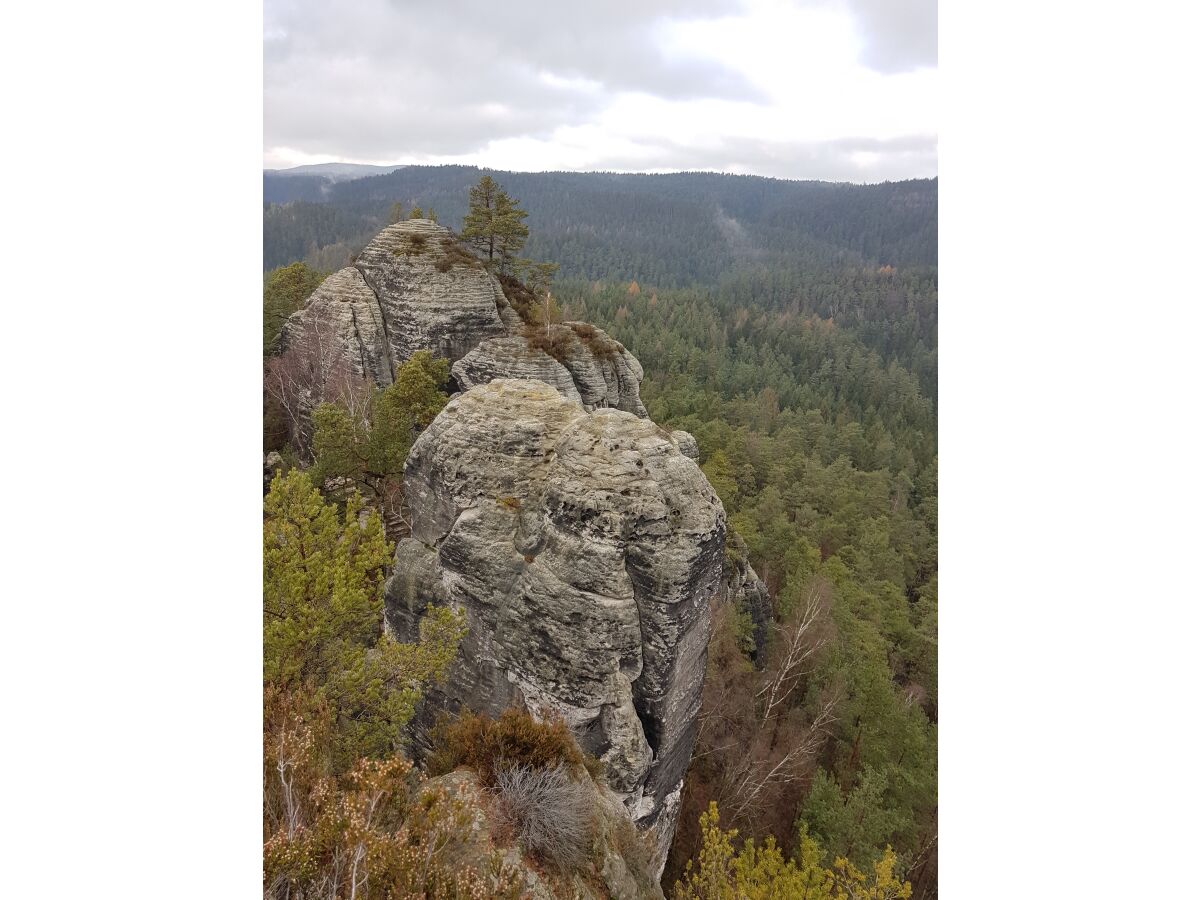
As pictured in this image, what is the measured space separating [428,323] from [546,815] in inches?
718

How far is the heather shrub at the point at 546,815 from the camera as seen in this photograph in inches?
277

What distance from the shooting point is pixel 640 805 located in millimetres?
11578

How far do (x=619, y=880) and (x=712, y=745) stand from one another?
11.0 m

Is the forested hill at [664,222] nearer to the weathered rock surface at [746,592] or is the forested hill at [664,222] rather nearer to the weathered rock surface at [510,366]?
the weathered rock surface at [510,366]

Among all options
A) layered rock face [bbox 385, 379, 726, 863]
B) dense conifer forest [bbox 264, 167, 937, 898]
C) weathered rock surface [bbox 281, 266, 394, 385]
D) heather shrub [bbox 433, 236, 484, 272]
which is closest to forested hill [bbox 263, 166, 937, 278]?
dense conifer forest [bbox 264, 167, 937, 898]

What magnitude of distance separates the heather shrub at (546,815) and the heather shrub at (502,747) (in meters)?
0.39

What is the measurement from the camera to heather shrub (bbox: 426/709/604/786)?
26.3ft

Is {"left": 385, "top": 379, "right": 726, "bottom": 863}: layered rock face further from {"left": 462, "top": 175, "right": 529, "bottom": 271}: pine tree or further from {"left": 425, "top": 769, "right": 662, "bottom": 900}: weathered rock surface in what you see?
{"left": 462, "top": 175, "right": 529, "bottom": 271}: pine tree

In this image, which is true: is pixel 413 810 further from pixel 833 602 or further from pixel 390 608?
pixel 833 602

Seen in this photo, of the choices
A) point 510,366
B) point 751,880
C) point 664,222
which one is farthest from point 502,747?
point 664,222

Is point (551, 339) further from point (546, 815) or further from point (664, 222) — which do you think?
point (664, 222)

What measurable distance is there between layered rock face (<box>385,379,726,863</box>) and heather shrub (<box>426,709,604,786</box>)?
215 centimetres
